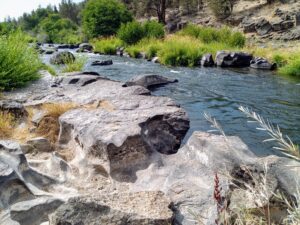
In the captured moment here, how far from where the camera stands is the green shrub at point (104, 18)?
3234cm

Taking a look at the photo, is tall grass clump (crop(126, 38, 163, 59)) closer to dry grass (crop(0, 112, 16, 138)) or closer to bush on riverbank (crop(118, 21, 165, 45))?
bush on riverbank (crop(118, 21, 165, 45))

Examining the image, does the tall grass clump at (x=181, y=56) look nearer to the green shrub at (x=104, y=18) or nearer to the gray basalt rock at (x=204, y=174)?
the gray basalt rock at (x=204, y=174)

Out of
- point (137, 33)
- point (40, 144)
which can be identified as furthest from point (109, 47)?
point (40, 144)

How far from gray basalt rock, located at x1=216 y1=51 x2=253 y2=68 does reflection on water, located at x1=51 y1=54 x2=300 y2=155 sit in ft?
3.62

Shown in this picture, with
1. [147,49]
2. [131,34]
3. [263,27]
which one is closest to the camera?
[147,49]

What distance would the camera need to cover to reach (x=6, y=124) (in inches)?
197

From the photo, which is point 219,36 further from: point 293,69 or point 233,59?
point 293,69

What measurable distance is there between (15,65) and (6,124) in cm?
291

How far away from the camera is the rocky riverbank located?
2.73 m

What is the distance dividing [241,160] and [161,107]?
2.20 m

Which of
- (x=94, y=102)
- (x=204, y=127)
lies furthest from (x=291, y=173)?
(x=94, y=102)

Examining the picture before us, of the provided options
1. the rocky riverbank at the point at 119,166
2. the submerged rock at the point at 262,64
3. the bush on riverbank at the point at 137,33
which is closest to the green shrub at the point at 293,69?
the submerged rock at the point at 262,64

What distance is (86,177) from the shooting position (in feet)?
12.9

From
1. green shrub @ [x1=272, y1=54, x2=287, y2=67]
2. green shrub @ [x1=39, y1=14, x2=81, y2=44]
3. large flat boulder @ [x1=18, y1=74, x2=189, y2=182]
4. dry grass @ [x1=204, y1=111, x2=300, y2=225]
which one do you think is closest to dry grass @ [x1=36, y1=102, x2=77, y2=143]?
large flat boulder @ [x1=18, y1=74, x2=189, y2=182]
